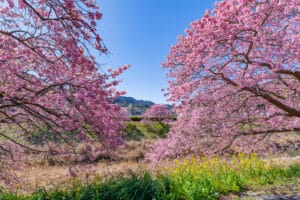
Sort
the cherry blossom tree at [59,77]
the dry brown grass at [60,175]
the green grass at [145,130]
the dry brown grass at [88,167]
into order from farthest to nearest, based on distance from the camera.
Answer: the green grass at [145,130] → the dry brown grass at [88,167] → the dry brown grass at [60,175] → the cherry blossom tree at [59,77]

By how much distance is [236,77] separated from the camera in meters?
5.91

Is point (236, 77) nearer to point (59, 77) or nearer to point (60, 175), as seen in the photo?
point (59, 77)

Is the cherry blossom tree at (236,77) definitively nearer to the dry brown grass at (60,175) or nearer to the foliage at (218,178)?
the foliage at (218,178)

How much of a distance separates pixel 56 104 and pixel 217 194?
139 inches

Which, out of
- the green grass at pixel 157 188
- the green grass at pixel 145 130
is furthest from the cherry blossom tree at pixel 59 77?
the green grass at pixel 145 130

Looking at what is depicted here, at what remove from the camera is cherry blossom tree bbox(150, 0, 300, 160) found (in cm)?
507

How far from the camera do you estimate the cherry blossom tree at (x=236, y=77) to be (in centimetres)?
507

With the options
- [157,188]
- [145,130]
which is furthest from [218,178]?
[145,130]

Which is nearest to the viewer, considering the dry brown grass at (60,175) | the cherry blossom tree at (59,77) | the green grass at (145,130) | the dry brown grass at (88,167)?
the cherry blossom tree at (59,77)

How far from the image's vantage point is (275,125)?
22.6ft

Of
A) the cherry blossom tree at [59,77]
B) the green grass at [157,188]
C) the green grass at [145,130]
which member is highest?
the green grass at [145,130]

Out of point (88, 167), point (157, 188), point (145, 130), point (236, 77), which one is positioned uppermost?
point (145, 130)

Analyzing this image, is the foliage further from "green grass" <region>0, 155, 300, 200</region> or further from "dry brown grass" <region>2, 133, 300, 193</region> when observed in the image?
"dry brown grass" <region>2, 133, 300, 193</region>

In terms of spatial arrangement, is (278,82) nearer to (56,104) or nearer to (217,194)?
(217,194)
